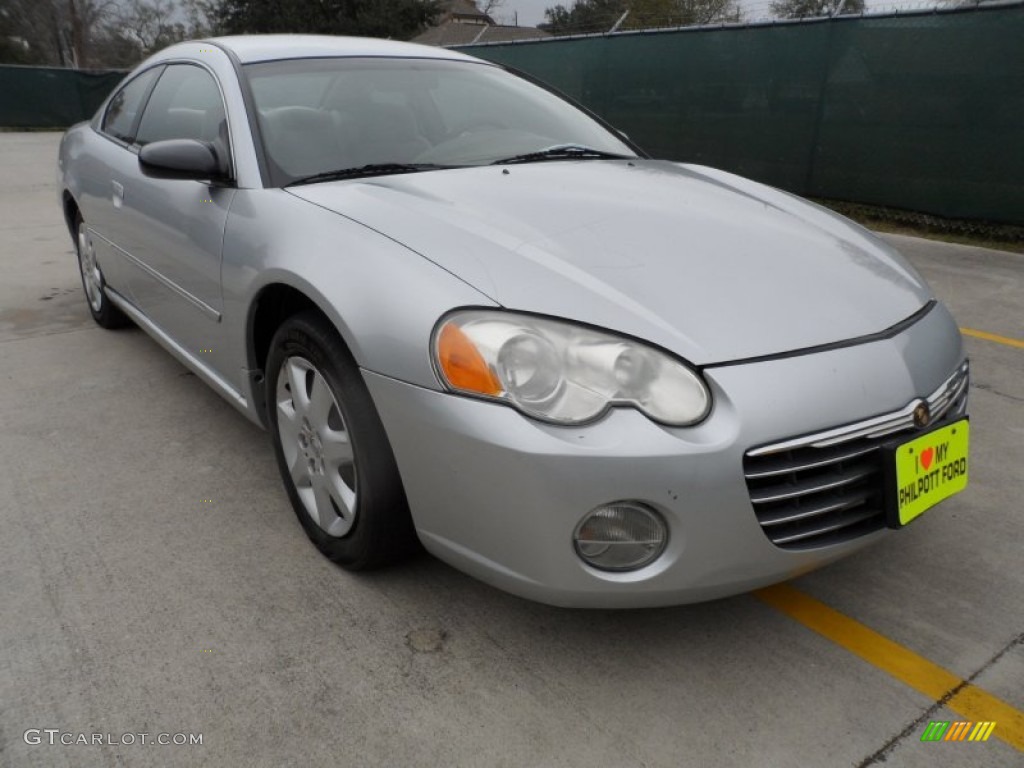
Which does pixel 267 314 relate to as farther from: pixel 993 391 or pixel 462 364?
pixel 993 391

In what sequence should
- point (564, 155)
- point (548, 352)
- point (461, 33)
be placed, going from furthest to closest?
1. point (461, 33)
2. point (564, 155)
3. point (548, 352)

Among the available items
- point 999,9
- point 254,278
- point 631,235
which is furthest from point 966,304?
point 254,278

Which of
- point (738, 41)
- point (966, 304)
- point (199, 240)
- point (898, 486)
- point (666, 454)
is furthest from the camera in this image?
A: point (738, 41)

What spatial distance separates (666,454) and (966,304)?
167 inches

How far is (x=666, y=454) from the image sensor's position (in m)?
1.60

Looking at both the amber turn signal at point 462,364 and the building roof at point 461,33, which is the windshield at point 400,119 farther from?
the building roof at point 461,33

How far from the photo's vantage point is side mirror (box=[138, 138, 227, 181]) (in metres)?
2.44

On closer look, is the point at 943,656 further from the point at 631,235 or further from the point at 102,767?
the point at 102,767

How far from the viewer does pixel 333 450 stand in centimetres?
213

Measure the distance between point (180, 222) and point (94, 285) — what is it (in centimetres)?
187

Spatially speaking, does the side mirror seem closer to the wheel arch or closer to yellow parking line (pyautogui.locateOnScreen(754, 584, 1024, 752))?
the wheel arch

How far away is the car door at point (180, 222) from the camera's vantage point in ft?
8.52
